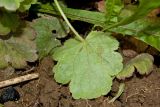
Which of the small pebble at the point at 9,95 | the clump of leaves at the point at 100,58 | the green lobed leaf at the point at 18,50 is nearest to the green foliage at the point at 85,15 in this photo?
the clump of leaves at the point at 100,58

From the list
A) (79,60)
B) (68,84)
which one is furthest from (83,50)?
(68,84)

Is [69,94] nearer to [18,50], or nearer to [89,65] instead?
[89,65]

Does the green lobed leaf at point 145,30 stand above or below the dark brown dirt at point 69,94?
→ above

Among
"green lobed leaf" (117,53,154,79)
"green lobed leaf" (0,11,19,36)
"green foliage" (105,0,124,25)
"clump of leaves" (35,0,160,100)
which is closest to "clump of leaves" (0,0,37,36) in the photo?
"green lobed leaf" (0,11,19,36)

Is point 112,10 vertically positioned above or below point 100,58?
above

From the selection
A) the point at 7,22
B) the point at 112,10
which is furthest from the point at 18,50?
the point at 112,10

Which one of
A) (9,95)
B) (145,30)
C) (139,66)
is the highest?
(145,30)

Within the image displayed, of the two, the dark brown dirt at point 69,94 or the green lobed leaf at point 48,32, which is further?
the green lobed leaf at point 48,32

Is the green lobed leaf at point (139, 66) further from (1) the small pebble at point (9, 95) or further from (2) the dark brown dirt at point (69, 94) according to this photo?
(1) the small pebble at point (9, 95)
